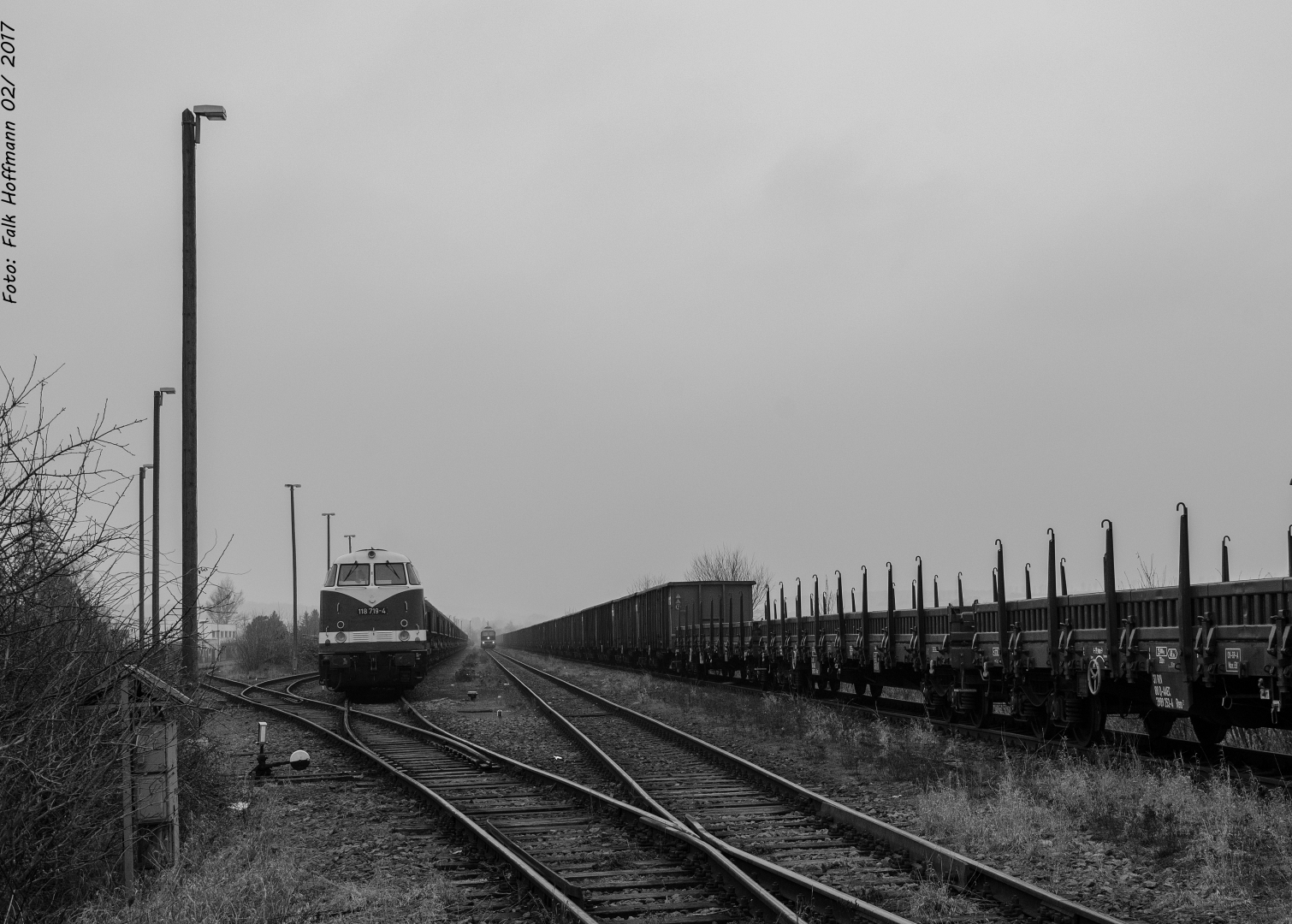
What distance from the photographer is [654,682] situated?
98.6 feet

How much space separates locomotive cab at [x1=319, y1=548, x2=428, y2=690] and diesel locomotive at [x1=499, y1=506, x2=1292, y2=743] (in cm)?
737

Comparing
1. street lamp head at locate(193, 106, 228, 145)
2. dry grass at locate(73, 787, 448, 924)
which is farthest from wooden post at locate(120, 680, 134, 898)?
street lamp head at locate(193, 106, 228, 145)

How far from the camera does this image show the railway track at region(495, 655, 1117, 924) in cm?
658

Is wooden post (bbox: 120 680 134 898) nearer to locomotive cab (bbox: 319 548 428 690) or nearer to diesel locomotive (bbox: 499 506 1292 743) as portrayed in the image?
diesel locomotive (bbox: 499 506 1292 743)

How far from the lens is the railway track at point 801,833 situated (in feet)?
21.6

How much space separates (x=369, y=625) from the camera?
22.4 metres

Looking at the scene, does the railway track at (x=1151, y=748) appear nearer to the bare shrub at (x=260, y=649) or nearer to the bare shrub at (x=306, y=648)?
the bare shrub at (x=306, y=648)

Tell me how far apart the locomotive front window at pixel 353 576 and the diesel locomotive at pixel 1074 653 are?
8339mm

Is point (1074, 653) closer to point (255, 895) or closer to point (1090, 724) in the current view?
point (1090, 724)

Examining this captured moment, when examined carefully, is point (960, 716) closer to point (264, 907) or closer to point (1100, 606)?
point (1100, 606)

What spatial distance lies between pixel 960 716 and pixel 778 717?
115 inches

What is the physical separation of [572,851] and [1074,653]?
6.13m

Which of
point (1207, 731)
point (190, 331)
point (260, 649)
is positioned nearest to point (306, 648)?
point (260, 649)

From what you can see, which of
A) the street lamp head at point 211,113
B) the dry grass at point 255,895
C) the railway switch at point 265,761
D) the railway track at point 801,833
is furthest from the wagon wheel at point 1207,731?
the street lamp head at point 211,113
